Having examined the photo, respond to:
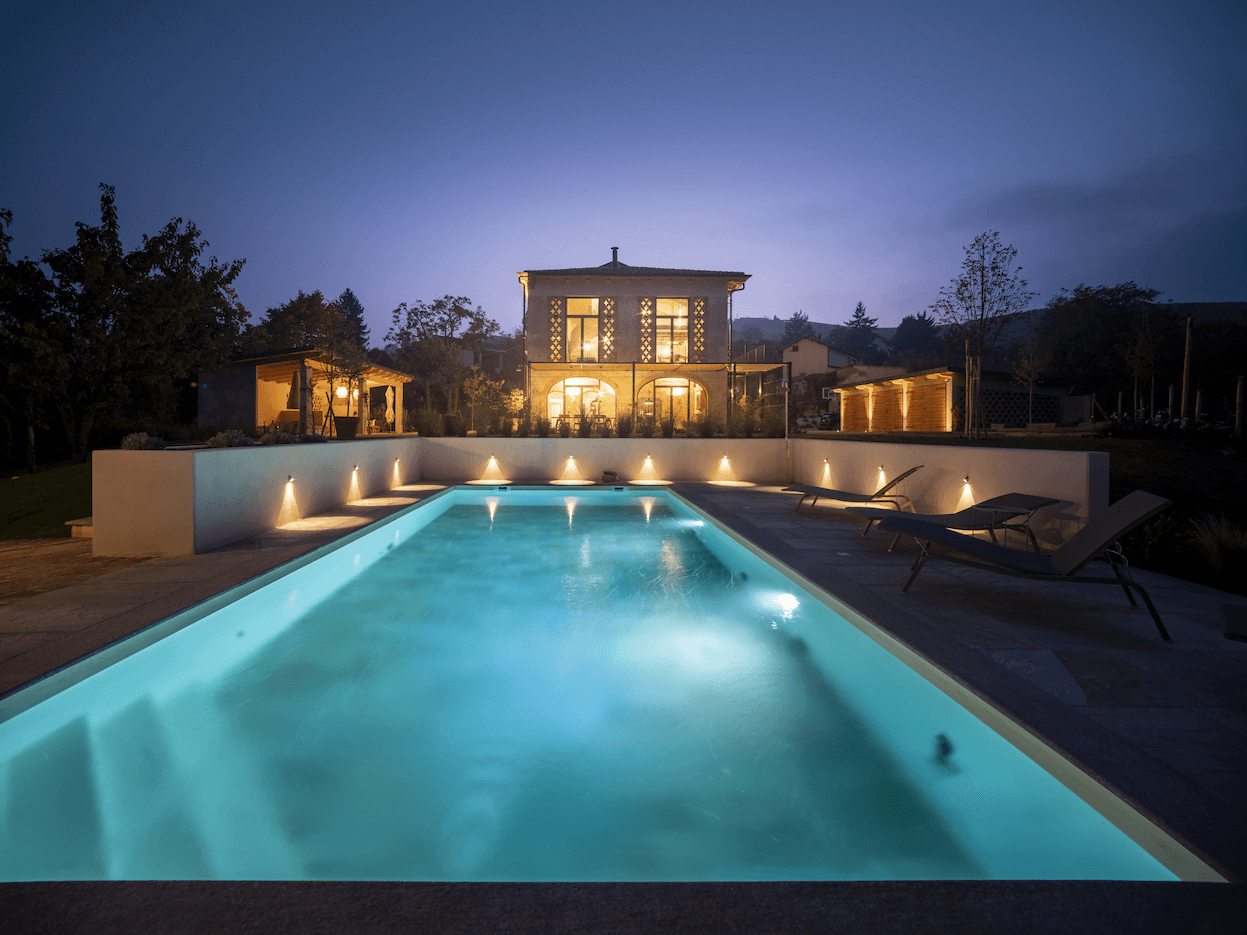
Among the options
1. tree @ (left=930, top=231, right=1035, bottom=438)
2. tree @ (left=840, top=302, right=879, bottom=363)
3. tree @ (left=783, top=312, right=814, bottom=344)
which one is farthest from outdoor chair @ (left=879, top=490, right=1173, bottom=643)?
tree @ (left=783, top=312, right=814, bottom=344)

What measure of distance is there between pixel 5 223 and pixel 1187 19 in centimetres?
3929

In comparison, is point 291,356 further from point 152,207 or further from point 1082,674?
point 152,207

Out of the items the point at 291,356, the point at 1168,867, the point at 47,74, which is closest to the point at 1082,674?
the point at 1168,867

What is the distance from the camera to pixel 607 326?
20516mm

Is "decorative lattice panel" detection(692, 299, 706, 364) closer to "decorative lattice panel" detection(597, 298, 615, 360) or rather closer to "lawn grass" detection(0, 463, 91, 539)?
"decorative lattice panel" detection(597, 298, 615, 360)

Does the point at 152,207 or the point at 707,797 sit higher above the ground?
the point at 152,207

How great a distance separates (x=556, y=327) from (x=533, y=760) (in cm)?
1878

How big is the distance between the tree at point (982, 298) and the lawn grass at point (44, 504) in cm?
1555

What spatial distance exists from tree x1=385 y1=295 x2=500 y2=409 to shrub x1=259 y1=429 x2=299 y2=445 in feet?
59.7

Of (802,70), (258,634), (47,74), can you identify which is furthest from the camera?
(47,74)

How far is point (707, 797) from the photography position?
261 cm

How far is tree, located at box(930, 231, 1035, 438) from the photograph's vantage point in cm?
1246

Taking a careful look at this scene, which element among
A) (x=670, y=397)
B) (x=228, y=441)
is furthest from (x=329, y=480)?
(x=670, y=397)

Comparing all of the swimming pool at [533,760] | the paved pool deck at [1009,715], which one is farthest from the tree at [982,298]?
the swimming pool at [533,760]
